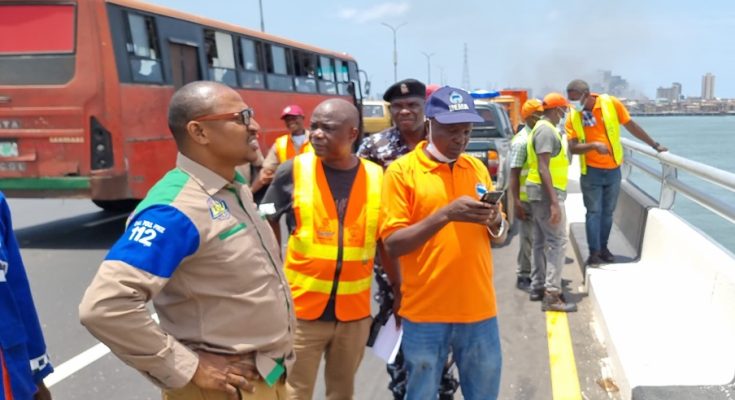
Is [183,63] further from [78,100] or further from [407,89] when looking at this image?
[407,89]

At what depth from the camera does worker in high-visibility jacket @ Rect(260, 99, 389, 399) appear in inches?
121

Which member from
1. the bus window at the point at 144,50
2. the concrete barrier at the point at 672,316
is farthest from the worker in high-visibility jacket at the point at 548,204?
the bus window at the point at 144,50

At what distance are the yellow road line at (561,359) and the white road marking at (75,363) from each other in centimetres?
271

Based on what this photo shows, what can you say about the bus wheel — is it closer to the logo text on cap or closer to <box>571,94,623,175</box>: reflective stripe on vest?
<box>571,94,623,175</box>: reflective stripe on vest

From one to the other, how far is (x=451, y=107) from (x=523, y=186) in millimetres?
3191

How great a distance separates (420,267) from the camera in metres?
2.86

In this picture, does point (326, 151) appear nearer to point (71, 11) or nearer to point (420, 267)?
point (420, 267)

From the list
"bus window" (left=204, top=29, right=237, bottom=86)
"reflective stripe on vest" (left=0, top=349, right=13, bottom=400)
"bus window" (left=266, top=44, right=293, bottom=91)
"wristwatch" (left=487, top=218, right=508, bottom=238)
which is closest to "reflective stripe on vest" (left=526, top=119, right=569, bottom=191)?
"wristwatch" (left=487, top=218, right=508, bottom=238)

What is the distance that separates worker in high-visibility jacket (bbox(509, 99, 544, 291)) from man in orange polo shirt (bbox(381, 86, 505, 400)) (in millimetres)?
2975

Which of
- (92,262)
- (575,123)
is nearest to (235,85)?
(92,262)

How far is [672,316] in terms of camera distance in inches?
168

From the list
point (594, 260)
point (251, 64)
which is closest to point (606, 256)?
point (594, 260)

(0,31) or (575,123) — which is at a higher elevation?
(0,31)

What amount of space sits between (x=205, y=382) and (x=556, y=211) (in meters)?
4.00
